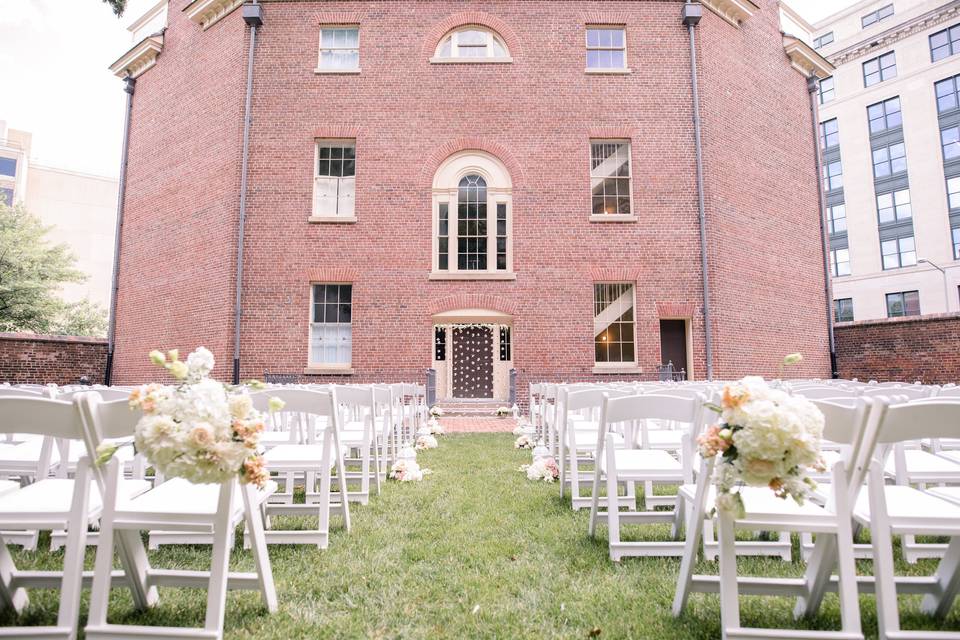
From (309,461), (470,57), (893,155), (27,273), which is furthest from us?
(893,155)

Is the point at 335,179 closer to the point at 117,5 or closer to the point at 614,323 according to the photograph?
the point at 117,5

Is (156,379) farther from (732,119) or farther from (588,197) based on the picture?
(732,119)

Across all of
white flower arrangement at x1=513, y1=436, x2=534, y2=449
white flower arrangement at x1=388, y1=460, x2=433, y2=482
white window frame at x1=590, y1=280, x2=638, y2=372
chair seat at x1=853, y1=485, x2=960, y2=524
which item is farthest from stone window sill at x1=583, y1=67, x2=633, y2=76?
chair seat at x1=853, y1=485, x2=960, y2=524

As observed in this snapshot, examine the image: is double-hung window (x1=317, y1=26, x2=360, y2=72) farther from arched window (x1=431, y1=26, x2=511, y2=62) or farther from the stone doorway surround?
the stone doorway surround

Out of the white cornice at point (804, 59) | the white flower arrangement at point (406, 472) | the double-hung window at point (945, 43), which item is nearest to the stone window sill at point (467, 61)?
the white cornice at point (804, 59)

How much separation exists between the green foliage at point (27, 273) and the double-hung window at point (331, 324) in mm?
15027

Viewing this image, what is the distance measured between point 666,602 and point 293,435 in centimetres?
331

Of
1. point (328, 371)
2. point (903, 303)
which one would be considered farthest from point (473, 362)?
point (903, 303)

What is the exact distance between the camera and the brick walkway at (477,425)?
978 cm

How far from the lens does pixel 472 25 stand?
13.8m

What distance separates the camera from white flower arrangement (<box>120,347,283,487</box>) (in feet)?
6.31

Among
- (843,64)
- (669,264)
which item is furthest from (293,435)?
(843,64)

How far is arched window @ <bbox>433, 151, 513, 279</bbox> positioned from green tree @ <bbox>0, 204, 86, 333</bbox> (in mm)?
17673

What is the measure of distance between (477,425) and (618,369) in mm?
4142
